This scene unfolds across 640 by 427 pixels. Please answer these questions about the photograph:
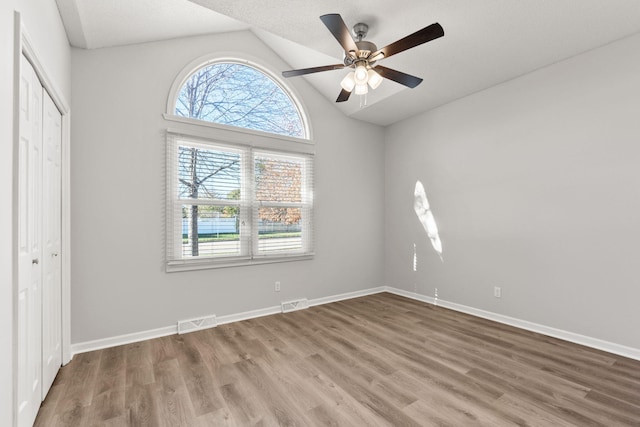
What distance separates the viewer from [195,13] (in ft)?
9.91

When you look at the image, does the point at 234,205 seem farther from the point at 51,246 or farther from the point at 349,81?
the point at 349,81

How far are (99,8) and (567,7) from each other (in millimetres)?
3721

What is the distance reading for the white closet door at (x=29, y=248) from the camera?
1.60m

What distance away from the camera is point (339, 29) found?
2137 mm

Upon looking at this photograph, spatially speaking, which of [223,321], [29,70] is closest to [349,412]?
[223,321]

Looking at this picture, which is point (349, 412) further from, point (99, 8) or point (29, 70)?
point (99, 8)

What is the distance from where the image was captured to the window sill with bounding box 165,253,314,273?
331 cm

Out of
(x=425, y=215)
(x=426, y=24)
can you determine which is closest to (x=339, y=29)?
(x=426, y=24)

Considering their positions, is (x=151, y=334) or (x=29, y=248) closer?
(x=29, y=248)

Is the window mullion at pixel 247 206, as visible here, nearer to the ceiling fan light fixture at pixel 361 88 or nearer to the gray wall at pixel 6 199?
the ceiling fan light fixture at pixel 361 88

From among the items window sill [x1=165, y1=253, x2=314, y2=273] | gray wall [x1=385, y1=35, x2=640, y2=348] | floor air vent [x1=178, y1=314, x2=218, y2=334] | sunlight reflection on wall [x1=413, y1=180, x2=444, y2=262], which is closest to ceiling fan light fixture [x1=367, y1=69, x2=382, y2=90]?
gray wall [x1=385, y1=35, x2=640, y2=348]

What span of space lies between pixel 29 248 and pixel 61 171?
1142mm

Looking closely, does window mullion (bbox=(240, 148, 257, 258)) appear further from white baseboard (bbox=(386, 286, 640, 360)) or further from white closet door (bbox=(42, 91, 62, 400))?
white baseboard (bbox=(386, 286, 640, 360))

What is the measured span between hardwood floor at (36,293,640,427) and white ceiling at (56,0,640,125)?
2827 mm
